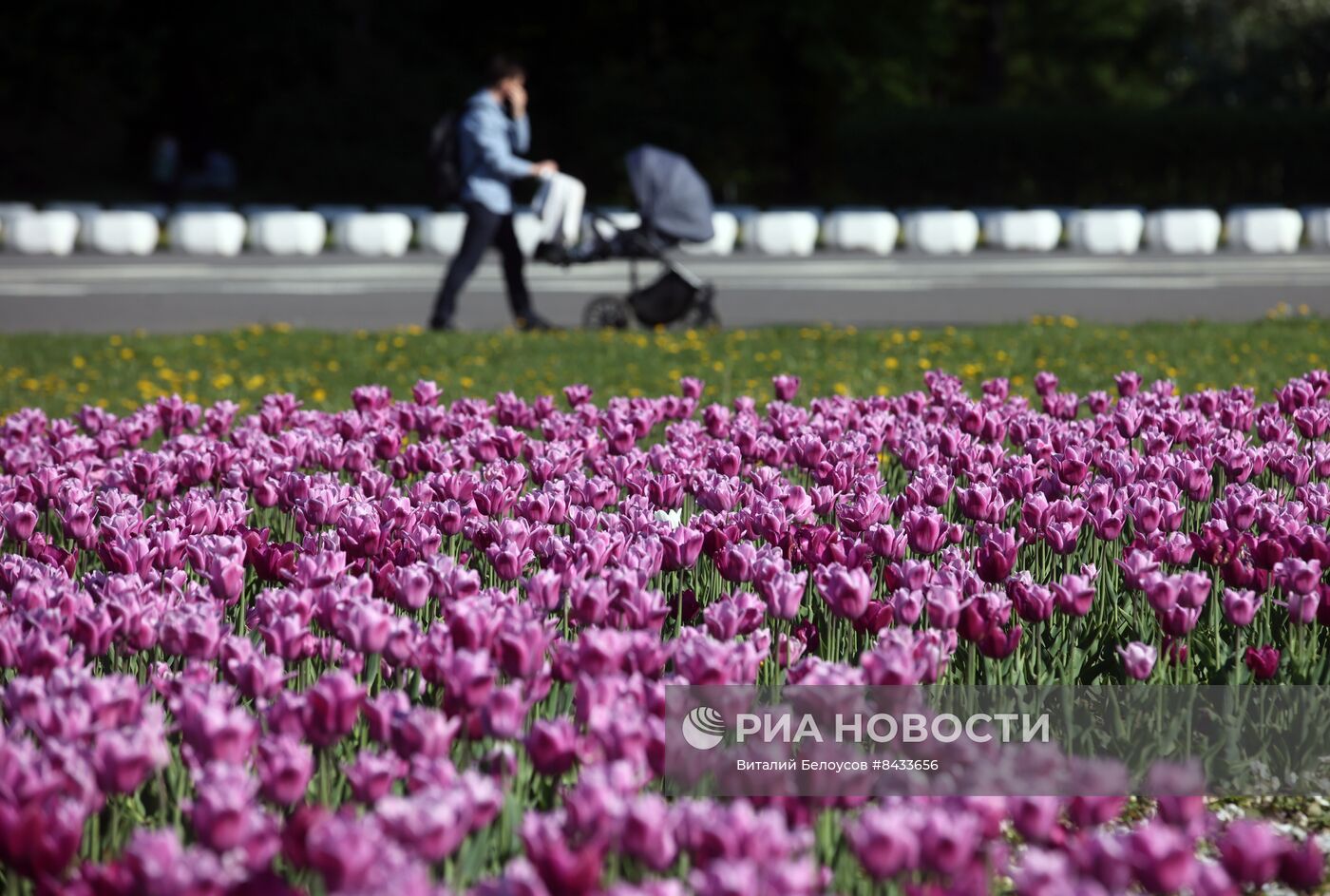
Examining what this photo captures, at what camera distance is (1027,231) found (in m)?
23.7

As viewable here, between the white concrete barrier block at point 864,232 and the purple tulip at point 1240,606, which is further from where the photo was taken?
the white concrete barrier block at point 864,232

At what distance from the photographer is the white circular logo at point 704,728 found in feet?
9.39

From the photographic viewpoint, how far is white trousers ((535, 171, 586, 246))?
12.0 meters

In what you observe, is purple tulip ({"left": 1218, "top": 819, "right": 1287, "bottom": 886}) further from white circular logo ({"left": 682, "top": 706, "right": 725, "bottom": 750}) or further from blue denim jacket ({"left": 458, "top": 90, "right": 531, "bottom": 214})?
blue denim jacket ({"left": 458, "top": 90, "right": 531, "bottom": 214})

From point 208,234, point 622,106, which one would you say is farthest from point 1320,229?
point 622,106

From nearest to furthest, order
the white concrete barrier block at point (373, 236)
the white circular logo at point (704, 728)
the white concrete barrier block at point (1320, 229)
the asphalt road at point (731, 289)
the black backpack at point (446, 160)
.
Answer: the white circular logo at point (704, 728)
the black backpack at point (446, 160)
the asphalt road at point (731, 289)
the white concrete barrier block at point (373, 236)
the white concrete barrier block at point (1320, 229)

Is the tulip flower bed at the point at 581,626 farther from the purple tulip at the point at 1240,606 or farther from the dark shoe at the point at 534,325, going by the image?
the dark shoe at the point at 534,325

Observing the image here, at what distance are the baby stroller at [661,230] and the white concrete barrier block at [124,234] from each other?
42.0 ft

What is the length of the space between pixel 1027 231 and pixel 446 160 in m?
12.9

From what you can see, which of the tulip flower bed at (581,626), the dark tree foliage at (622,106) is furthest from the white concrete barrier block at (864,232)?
the tulip flower bed at (581,626)

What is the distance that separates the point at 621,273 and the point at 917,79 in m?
21.9

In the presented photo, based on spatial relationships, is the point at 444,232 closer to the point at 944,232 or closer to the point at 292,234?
the point at 292,234

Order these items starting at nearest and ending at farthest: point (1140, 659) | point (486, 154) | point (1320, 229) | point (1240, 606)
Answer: point (1140, 659)
point (1240, 606)
point (486, 154)
point (1320, 229)

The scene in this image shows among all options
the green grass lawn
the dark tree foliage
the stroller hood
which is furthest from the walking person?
the dark tree foliage
